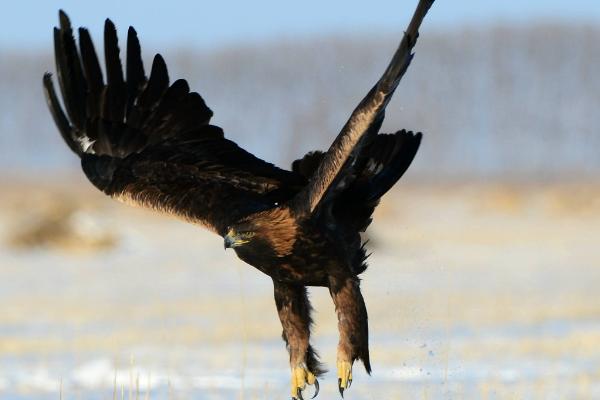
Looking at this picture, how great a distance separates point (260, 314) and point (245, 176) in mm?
9220

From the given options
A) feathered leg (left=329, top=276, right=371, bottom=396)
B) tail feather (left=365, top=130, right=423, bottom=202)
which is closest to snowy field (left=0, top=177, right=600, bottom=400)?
feathered leg (left=329, top=276, right=371, bottom=396)

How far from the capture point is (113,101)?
934cm

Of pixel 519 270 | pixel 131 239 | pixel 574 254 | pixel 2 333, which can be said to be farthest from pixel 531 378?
pixel 131 239

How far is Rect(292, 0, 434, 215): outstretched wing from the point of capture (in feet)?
23.6

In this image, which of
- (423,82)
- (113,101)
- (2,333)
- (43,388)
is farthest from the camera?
(423,82)

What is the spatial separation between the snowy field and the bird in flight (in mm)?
1252

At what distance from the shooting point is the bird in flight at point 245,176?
26.2 feet

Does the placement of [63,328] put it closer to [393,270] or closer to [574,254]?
[393,270]

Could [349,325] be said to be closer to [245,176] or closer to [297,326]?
[297,326]

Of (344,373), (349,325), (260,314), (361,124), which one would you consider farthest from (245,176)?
(260,314)

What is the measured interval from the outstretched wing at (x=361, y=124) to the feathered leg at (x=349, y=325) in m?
0.53

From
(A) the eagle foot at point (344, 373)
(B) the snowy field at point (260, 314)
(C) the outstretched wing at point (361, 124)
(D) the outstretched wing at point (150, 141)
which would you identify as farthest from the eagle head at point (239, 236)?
(B) the snowy field at point (260, 314)

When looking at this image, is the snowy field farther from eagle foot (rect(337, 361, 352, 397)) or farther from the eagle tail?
the eagle tail

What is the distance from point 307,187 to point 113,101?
1.96 metres
